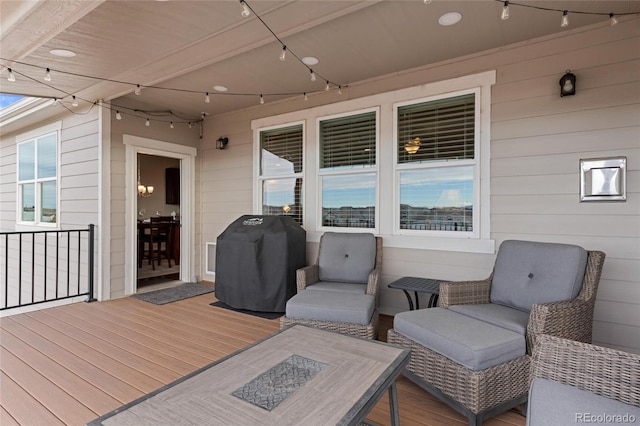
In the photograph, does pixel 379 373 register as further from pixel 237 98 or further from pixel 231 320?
pixel 237 98

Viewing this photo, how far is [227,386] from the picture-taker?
138cm

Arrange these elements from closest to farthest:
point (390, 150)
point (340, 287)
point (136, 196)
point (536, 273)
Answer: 1. point (536, 273)
2. point (340, 287)
3. point (390, 150)
4. point (136, 196)

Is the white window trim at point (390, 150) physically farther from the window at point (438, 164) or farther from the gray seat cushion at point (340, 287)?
the gray seat cushion at point (340, 287)

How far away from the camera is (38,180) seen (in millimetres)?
5762

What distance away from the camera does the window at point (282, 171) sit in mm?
4676

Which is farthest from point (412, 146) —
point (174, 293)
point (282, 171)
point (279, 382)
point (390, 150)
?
point (174, 293)

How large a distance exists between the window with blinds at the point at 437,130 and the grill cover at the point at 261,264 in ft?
5.41

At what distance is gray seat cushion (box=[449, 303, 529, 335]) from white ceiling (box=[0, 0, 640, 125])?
2282mm

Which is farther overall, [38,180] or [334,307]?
[38,180]

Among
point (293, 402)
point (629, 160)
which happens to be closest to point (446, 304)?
point (293, 402)

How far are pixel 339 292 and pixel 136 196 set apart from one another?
3403 mm

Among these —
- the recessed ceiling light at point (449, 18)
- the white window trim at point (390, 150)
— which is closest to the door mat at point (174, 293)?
the white window trim at point (390, 150)

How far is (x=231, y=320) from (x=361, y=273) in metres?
1.54

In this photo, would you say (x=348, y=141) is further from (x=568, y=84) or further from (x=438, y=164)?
(x=568, y=84)
